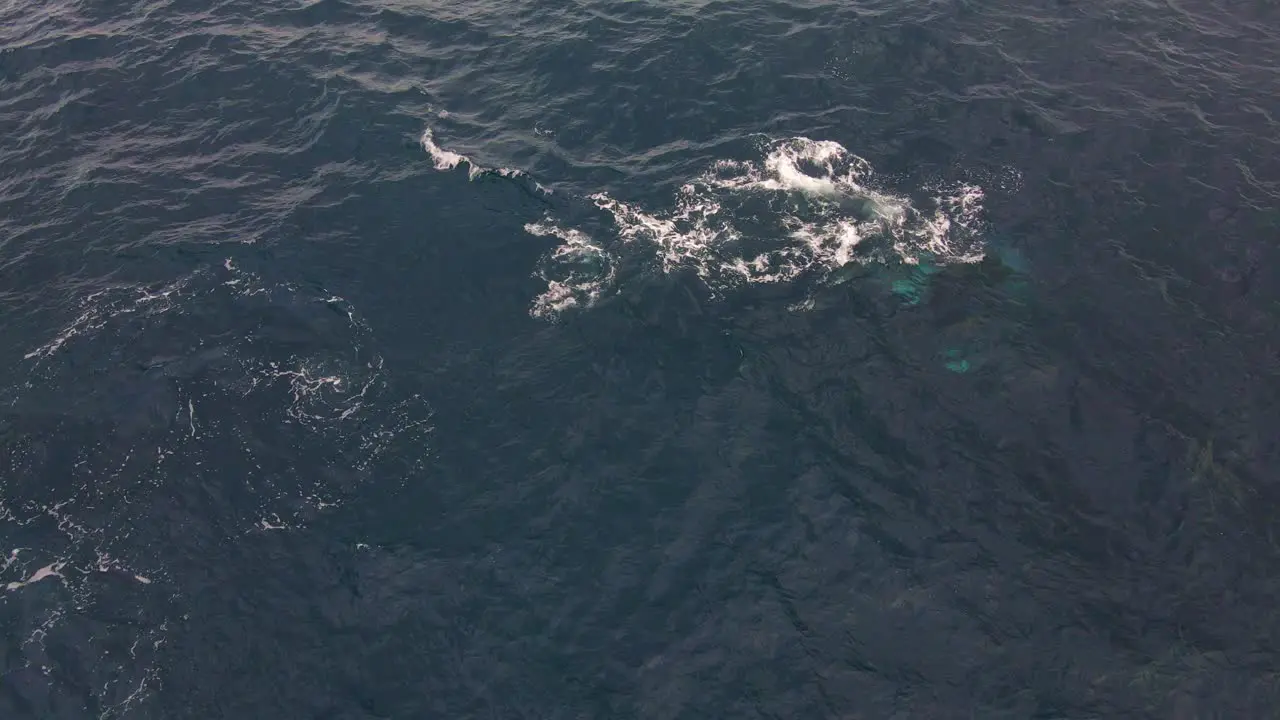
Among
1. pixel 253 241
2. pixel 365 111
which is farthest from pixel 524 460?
pixel 365 111

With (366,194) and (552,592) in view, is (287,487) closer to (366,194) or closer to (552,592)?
(552,592)

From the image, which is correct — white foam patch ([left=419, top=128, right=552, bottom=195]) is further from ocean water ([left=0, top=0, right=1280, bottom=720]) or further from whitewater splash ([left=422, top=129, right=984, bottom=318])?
whitewater splash ([left=422, top=129, right=984, bottom=318])

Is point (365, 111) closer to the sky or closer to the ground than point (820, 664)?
closer to the sky

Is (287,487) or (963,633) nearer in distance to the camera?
(963,633)

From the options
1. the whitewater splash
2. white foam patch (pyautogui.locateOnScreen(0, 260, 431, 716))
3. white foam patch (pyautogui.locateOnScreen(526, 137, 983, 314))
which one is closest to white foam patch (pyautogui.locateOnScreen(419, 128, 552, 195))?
the whitewater splash

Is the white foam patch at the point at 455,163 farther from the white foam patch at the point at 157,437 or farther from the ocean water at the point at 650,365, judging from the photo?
the white foam patch at the point at 157,437

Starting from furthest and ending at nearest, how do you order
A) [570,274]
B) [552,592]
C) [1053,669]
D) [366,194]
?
[366,194] → [570,274] → [552,592] → [1053,669]
